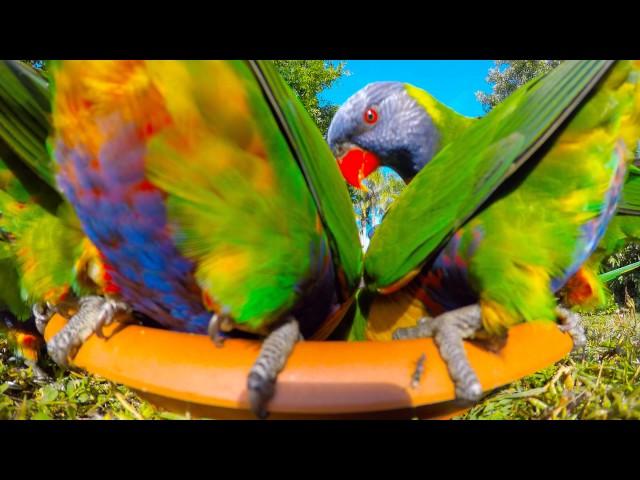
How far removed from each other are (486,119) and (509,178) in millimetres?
235

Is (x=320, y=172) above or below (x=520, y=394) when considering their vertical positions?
above

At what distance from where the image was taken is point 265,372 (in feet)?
2.72

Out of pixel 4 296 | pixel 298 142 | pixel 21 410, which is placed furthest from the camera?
pixel 4 296

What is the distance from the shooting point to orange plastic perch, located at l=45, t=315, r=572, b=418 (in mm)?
829

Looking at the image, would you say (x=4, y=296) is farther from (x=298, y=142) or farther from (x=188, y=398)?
(x=298, y=142)

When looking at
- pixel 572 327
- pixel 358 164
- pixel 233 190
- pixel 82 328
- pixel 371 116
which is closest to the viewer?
pixel 233 190

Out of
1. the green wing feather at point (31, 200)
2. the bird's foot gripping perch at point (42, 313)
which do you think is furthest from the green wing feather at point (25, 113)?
the bird's foot gripping perch at point (42, 313)

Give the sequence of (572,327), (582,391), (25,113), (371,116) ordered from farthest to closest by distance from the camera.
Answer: (371,116), (572,327), (582,391), (25,113)

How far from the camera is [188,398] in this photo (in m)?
0.87

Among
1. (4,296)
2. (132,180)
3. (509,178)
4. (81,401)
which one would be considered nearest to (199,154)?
(132,180)

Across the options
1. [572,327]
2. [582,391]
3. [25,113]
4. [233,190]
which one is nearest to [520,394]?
[582,391]

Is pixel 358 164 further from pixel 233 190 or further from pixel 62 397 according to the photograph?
pixel 62 397

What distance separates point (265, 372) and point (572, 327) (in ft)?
3.54

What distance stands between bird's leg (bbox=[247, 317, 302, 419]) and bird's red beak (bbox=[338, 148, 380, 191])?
1376mm
